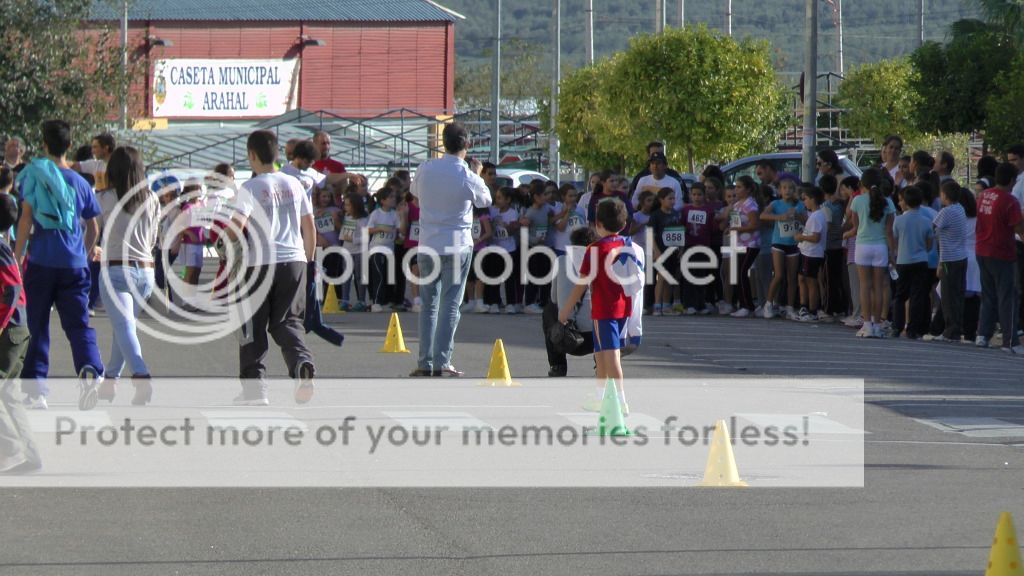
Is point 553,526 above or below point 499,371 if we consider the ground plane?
below

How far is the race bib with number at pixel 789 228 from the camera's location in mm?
20344

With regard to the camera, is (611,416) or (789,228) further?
(789,228)

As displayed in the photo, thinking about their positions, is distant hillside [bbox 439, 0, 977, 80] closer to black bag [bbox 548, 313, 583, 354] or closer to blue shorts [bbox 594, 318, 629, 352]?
black bag [bbox 548, 313, 583, 354]

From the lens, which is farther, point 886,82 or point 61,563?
point 886,82

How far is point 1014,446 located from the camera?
10.8 meters

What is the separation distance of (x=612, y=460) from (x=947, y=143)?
54870 millimetres

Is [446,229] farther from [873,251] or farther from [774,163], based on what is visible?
[774,163]

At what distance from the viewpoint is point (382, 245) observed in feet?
73.8

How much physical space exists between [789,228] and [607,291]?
33.2ft

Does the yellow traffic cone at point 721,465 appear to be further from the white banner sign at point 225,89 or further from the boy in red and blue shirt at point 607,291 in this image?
the white banner sign at point 225,89

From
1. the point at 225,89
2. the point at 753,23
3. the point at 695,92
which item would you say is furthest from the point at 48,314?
the point at 753,23

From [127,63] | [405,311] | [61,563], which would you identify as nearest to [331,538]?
[61,563]

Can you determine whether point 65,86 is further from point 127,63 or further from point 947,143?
point 947,143

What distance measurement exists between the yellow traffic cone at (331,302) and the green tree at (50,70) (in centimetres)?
852
